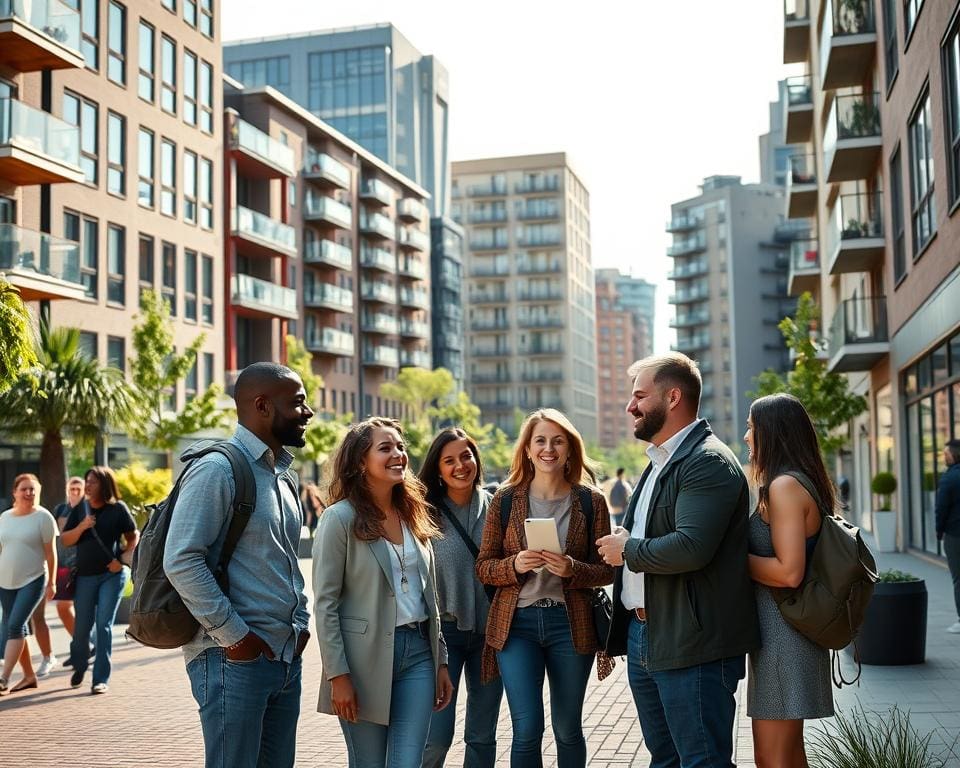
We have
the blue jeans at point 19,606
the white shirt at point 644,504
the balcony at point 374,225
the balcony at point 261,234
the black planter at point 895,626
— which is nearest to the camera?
the white shirt at point 644,504

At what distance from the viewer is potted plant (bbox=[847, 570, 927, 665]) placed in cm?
1078

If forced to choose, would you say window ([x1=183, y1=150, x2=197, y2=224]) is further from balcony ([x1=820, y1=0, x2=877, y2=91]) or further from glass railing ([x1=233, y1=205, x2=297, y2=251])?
balcony ([x1=820, y1=0, x2=877, y2=91])

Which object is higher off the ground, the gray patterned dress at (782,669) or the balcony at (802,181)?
the balcony at (802,181)

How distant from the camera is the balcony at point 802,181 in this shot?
43938 mm

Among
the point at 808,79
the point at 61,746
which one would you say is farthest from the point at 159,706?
the point at 808,79

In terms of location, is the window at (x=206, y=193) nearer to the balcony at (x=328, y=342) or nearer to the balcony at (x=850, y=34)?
the balcony at (x=850, y=34)

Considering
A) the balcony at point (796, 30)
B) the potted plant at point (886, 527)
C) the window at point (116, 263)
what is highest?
the balcony at point (796, 30)

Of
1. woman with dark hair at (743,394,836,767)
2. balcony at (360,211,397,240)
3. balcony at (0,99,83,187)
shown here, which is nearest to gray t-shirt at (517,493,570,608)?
woman with dark hair at (743,394,836,767)

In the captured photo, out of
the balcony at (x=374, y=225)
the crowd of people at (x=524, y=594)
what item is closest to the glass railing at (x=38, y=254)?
the crowd of people at (x=524, y=594)

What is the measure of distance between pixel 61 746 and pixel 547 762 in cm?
350

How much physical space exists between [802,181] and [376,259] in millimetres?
40704

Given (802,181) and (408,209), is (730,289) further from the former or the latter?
(802,181)

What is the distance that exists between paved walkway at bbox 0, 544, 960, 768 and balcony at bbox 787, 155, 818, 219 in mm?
33127

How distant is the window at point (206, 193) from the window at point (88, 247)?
7094 mm
